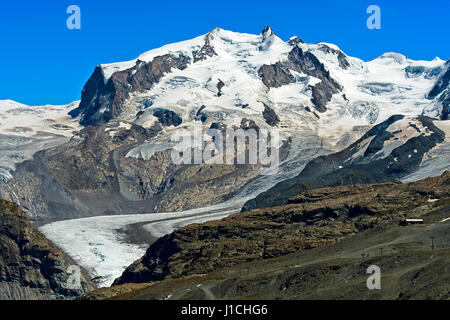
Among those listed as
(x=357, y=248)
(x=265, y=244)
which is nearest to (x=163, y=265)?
(x=265, y=244)

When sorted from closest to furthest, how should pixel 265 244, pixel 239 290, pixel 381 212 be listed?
pixel 239 290 < pixel 265 244 < pixel 381 212

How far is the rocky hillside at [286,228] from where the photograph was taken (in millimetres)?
143500

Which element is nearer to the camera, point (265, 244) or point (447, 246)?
point (447, 246)

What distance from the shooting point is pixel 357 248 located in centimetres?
10912

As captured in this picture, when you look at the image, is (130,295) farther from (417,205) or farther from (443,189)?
(443,189)

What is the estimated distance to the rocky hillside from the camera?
471ft

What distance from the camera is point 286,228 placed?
563ft

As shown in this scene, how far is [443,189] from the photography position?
165 m

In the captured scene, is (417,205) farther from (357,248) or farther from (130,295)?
(130,295)
